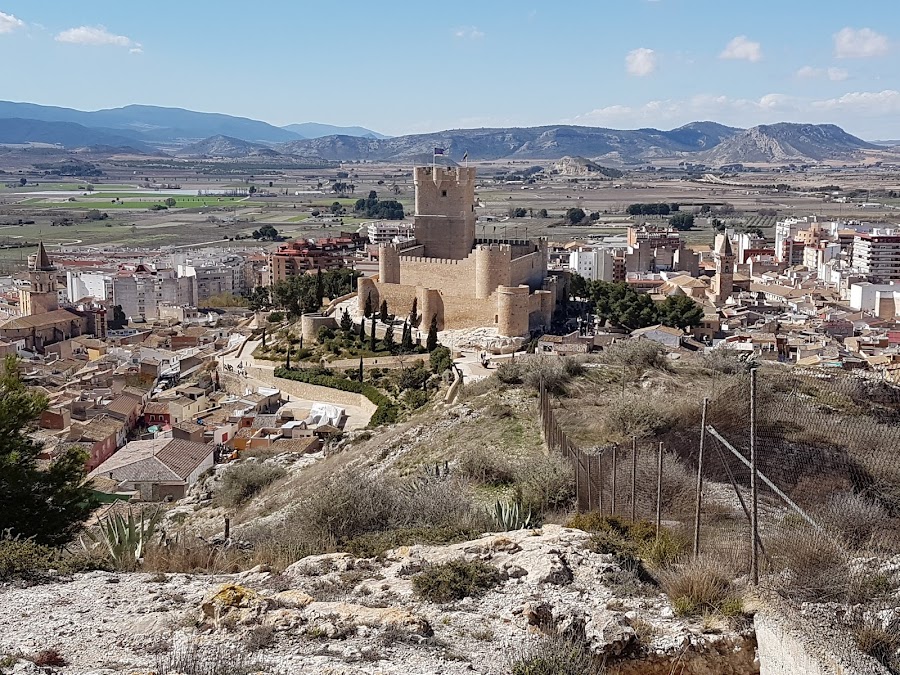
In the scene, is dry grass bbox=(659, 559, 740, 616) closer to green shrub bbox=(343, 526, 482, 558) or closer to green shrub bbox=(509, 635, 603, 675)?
green shrub bbox=(509, 635, 603, 675)

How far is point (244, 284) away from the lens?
50000mm

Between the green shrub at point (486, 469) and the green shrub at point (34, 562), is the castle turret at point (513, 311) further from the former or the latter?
the green shrub at point (34, 562)

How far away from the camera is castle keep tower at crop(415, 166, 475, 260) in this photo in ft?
90.9

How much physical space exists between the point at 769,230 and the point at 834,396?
226ft

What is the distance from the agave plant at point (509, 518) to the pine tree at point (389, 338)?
16.9 metres

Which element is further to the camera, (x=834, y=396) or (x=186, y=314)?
(x=186, y=314)

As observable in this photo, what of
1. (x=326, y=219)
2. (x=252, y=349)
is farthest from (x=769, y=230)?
(x=252, y=349)

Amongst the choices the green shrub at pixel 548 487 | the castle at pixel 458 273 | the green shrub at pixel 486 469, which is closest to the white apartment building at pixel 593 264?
the castle at pixel 458 273

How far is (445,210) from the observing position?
1106 inches

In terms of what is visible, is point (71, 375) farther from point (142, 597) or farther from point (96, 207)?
point (96, 207)

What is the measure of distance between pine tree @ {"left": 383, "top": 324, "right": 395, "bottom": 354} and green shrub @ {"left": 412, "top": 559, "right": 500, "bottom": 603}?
A: 18506 millimetres

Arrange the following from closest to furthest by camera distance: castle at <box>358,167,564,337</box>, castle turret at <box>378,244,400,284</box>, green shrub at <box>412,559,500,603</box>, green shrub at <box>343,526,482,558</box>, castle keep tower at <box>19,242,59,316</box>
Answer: green shrub at <box>412,559,500,603</box>
green shrub at <box>343,526,482,558</box>
castle at <box>358,167,564,337</box>
castle turret at <box>378,244,400,284</box>
castle keep tower at <box>19,242,59,316</box>

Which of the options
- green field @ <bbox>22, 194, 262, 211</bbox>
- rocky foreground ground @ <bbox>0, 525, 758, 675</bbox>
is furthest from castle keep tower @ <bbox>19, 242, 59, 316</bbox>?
green field @ <bbox>22, 194, 262, 211</bbox>

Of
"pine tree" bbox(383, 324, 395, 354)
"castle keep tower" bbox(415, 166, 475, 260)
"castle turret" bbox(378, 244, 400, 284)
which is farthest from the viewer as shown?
"castle keep tower" bbox(415, 166, 475, 260)
